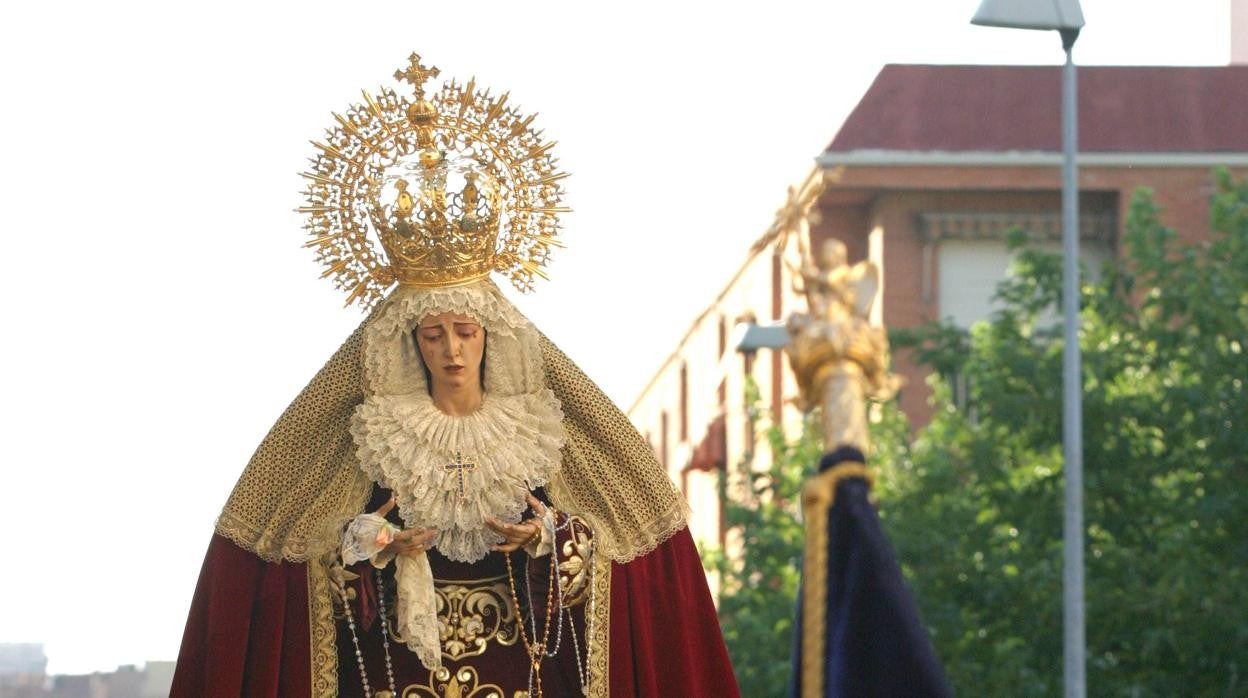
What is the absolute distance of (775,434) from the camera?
29.8m

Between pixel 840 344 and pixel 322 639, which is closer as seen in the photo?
pixel 840 344

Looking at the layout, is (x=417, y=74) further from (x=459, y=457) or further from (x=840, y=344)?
(x=840, y=344)

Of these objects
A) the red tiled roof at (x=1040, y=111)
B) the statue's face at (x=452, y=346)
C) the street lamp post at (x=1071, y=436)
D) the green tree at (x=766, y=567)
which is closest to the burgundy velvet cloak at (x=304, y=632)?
the statue's face at (x=452, y=346)

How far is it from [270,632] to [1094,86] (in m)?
31.3

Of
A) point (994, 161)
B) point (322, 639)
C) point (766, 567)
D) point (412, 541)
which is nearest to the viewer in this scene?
point (412, 541)

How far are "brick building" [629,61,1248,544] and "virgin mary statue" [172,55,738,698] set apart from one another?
94.4ft

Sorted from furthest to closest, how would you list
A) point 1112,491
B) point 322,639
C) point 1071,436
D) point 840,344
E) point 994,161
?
point 994,161 → point 1112,491 → point 1071,436 → point 322,639 → point 840,344

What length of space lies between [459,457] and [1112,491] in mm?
12710

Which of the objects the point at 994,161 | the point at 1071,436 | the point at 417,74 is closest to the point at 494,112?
the point at 417,74

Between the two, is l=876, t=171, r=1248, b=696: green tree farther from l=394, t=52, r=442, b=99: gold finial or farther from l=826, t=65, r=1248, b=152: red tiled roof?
l=826, t=65, r=1248, b=152: red tiled roof

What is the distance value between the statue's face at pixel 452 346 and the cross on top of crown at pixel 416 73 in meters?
0.81

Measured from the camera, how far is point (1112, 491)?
2325 cm

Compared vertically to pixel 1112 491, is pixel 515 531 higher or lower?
lower

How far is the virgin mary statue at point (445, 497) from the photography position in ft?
36.3
